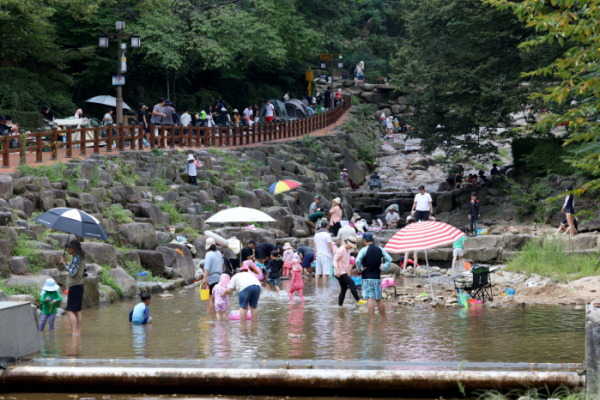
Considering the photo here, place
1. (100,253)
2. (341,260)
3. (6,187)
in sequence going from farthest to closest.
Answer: (6,187), (100,253), (341,260)

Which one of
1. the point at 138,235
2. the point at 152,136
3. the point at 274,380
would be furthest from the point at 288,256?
the point at 152,136

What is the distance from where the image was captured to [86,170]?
2055 centimetres

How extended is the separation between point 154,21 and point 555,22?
27.7 meters

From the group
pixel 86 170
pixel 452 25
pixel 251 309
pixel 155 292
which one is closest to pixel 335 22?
pixel 452 25

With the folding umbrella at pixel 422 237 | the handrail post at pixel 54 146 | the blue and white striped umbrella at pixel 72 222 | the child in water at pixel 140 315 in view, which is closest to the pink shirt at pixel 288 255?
the folding umbrella at pixel 422 237

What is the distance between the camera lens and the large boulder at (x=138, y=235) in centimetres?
1812

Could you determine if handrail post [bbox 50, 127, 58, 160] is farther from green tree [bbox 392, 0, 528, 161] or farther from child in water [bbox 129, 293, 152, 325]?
green tree [bbox 392, 0, 528, 161]

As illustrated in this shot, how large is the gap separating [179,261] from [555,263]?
9.47 metres

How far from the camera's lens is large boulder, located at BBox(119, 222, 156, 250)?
59.5ft

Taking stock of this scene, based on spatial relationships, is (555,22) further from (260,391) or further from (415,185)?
(415,185)

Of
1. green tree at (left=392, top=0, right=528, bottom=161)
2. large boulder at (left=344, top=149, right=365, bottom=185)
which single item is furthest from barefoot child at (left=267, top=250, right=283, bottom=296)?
large boulder at (left=344, top=149, right=365, bottom=185)

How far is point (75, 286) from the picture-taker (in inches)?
441

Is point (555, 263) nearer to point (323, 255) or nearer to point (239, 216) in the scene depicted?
point (323, 255)

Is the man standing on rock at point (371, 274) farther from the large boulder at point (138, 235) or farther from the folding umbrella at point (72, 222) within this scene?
the large boulder at point (138, 235)
